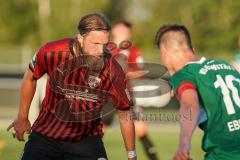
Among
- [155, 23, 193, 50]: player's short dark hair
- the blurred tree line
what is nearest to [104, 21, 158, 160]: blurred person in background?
[155, 23, 193, 50]: player's short dark hair

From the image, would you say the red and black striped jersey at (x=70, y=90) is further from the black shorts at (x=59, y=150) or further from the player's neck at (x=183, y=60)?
the player's neck at (x=183, y=60)

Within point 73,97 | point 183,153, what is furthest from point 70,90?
point 183,153

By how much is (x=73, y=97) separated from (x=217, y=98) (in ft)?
5.51

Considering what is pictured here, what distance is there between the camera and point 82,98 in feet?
20.8

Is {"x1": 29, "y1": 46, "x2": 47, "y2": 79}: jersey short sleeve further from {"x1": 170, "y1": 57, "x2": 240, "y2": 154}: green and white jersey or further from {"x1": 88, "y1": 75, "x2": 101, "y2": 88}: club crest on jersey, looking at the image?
{"x1": 170, "y1": 57, "x2": 240, "y2": 154}: green and white jersey

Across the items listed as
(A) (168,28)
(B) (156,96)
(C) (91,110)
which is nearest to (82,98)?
(C) (91,110)

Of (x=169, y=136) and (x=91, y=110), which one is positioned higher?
(x=91, y=110)

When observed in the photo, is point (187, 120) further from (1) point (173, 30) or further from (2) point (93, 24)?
(2) point (93, 24)

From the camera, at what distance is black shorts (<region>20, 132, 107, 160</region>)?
630 centimetres

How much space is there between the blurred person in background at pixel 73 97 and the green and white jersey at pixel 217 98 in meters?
1.28

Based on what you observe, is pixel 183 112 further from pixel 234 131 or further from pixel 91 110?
pixel 91 110

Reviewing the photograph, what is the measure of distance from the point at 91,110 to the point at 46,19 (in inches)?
1521

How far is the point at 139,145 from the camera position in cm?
1373

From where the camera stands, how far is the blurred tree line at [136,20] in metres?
39.1
